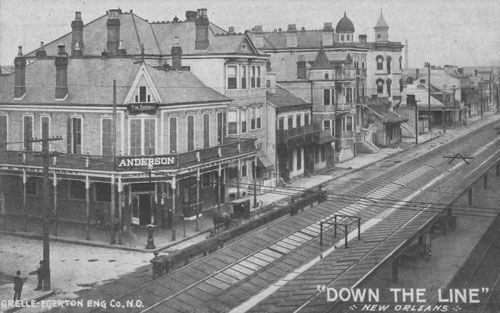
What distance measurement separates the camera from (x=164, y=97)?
40031 mm

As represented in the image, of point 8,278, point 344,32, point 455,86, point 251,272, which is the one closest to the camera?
point 251,272

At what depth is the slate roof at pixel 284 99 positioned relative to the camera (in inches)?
2169

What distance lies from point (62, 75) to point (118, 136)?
532 centimetres

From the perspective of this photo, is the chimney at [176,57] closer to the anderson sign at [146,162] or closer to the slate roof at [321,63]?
the anderson sign at [146,162]

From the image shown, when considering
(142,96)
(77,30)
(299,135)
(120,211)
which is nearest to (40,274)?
(120,211)

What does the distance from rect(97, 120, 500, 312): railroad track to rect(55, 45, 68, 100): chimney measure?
15858 mm

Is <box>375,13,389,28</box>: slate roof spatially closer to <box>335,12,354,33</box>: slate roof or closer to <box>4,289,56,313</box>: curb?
<box>335,12,354,33</box>: slate roof

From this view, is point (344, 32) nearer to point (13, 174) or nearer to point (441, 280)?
point (13, 174)

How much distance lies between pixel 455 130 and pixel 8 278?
8441cm

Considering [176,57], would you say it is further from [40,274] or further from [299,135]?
[40,274]

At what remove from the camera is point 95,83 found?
133 ft

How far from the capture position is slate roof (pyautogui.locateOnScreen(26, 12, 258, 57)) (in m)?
50.1

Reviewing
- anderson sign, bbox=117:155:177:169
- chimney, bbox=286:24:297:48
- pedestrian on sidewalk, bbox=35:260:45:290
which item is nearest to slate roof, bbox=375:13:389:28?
chimney, bbox=286:24:297:48

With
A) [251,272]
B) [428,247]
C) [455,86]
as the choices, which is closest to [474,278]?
[428,247]
